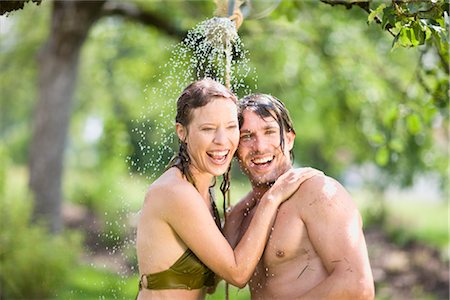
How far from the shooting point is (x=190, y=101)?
3441 mm

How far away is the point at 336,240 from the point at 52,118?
8990mm

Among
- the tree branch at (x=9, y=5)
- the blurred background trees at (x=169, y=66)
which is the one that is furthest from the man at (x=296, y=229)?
the blurred background trees at (x=169, y=66)

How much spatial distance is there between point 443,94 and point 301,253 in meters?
2.88

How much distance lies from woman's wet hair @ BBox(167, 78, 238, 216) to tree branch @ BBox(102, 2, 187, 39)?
8.42m

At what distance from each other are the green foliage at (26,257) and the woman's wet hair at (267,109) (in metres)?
6.53

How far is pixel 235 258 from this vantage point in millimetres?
3332

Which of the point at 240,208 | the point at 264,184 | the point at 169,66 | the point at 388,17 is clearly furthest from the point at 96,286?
the point at 388,17

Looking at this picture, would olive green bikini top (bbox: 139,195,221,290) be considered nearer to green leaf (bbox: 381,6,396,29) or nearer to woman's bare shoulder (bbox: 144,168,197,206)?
woman's bare shoulder (bbox: 144,168,197,206)

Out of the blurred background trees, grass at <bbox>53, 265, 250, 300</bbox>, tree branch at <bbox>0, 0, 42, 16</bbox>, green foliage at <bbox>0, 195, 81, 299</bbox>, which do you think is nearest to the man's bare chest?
tree branch at <bbox>0, 0, 42, 16</bbox>

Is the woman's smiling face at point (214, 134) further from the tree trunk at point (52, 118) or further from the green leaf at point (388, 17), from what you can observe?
the tree trunk at point (52, 118)

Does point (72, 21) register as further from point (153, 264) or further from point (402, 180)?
point (153, 264)

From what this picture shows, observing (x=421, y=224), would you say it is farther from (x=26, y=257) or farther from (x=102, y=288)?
(x=26, y=257)

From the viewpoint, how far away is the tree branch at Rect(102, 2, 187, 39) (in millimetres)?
11781

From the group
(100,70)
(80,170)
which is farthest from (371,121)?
(80,170)
